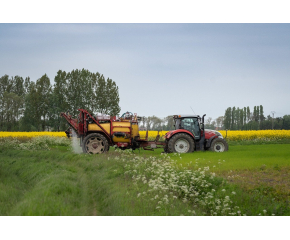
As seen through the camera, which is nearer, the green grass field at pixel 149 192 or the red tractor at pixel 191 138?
the green grass field at pixel 149 192

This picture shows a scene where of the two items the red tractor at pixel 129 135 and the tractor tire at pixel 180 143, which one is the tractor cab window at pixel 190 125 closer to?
the red tractor at pixel 129 135

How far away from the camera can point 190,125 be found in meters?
18.7

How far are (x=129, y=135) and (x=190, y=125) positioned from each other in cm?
394

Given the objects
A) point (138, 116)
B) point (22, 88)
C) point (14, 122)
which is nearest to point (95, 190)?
point (138, 116)

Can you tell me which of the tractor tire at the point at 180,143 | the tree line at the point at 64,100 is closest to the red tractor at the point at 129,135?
the tractor tire at the point at 180,143

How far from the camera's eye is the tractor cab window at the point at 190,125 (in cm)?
1862

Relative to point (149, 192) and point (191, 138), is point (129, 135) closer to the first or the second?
point (191, 138)

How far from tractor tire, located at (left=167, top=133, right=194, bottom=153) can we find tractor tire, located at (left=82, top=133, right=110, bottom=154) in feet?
12.9

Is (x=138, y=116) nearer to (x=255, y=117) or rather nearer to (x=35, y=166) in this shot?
(x=35, y=166)

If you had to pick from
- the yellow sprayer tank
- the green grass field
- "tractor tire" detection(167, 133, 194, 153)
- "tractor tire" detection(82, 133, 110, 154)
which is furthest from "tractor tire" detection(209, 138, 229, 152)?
"tractor tire" detection(82, 133, 110, 154)

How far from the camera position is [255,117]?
60500 mm

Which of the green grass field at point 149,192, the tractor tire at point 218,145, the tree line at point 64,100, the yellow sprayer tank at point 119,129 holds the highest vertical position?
the tree line at point 64,100

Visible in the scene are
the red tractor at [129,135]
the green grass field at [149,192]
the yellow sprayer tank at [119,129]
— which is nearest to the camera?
the green grass field at [149,192]

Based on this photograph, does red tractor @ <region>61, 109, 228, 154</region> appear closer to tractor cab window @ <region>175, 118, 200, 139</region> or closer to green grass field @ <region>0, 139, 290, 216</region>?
tractor cab window @ <region>175, 118, 200, 139</region>
